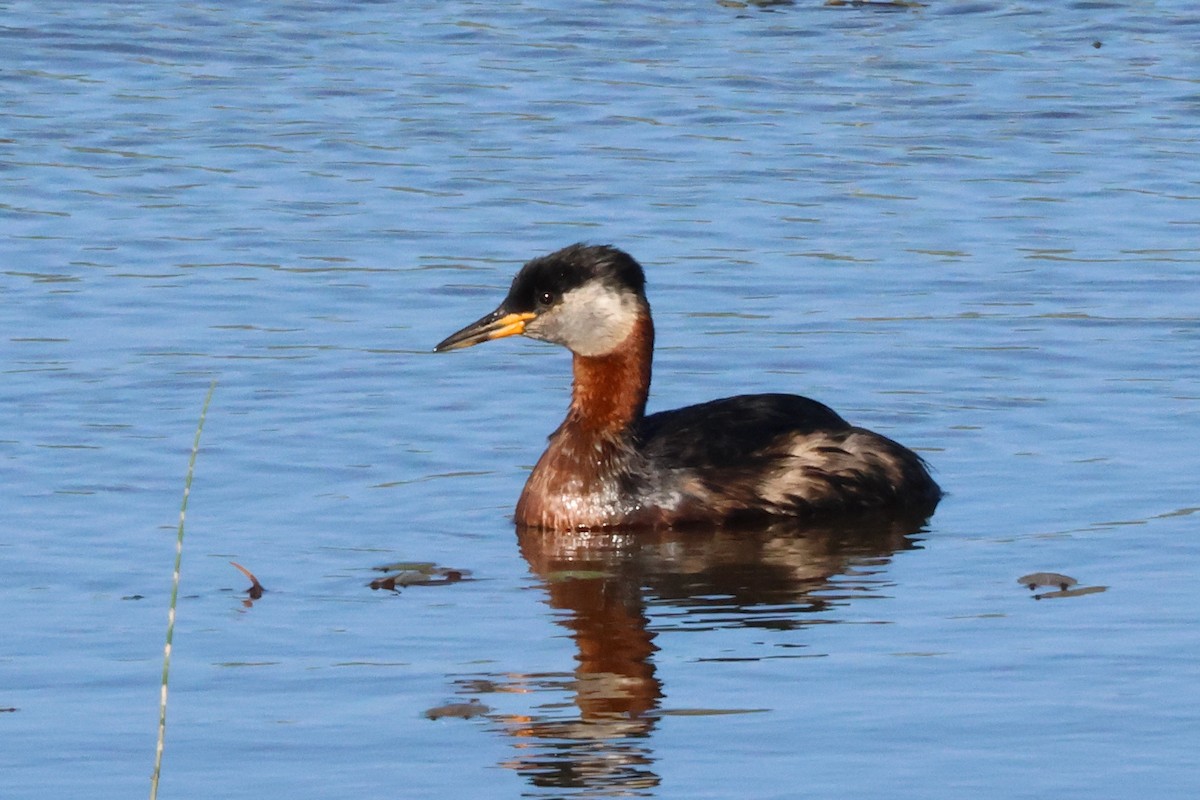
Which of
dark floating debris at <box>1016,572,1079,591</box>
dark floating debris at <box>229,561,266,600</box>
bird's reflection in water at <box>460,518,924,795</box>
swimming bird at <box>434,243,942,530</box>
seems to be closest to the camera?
bird's reflection in water at <box>460,518,924,795</box>

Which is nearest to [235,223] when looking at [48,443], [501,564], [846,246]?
[846,246]

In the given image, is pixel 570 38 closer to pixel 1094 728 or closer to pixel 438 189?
pixel 438 189

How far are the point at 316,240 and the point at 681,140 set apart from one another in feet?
14.3

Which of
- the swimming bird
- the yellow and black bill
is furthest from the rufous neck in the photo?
the yellow and black bill

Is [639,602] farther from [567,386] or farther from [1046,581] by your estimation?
[567,386]

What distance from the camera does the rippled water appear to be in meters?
8.09

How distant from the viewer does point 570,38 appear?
24375 mm

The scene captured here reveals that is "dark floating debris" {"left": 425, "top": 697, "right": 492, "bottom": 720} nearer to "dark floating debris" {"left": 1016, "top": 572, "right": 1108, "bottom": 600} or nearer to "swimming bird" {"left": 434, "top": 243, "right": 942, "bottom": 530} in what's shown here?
"dark floating debris" {"left": 1016, "top": 572, "right": 1108, "bottom": 600}

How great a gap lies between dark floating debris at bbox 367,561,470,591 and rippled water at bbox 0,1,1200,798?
1.5 inches

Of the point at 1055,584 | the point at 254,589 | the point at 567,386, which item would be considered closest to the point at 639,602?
the point at 254,589

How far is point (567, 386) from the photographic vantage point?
13.6 m

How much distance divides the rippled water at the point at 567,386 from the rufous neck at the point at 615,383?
0.57 meters

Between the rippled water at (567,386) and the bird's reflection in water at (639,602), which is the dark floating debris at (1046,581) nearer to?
the rippled water at (567,386)

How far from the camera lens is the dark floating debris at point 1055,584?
32.0ft
